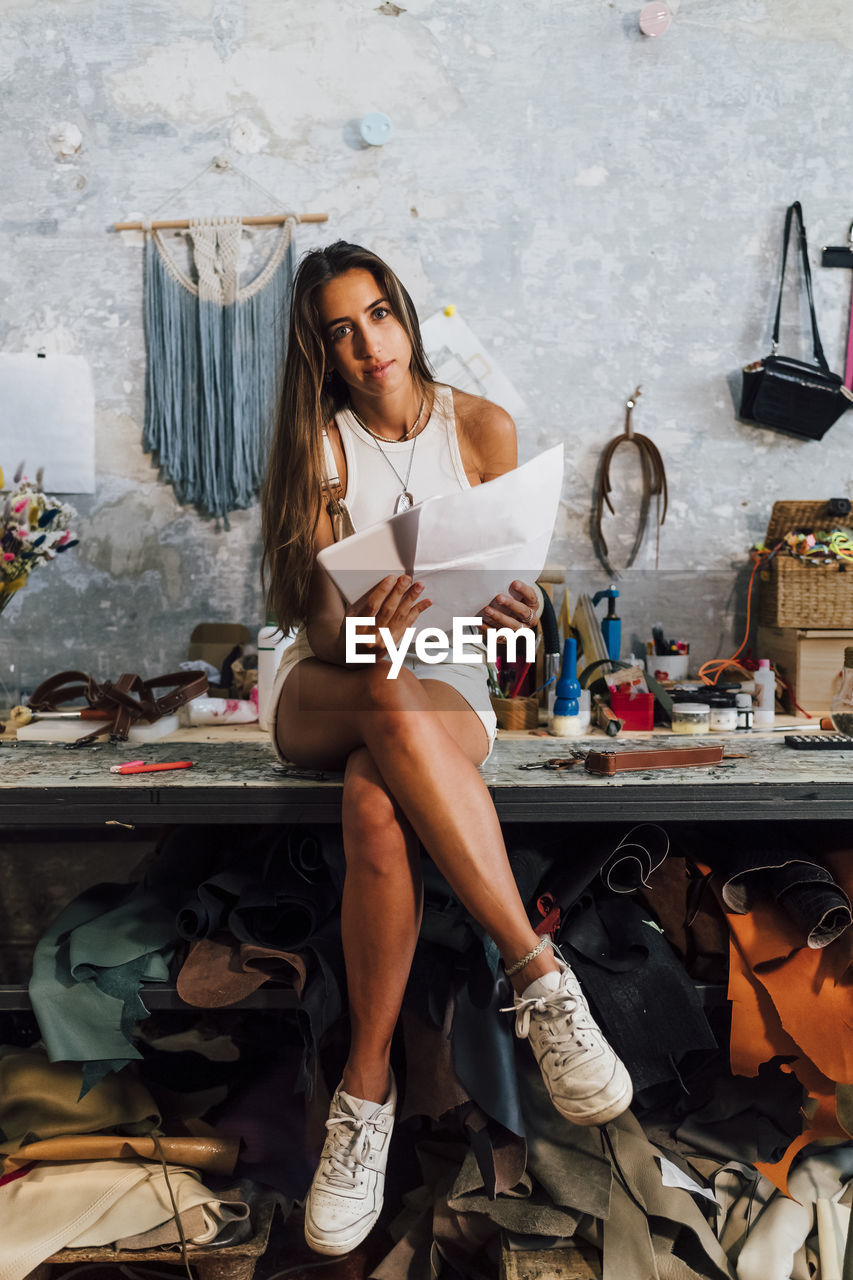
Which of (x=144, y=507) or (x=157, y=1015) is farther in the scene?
(x=144, y=507)

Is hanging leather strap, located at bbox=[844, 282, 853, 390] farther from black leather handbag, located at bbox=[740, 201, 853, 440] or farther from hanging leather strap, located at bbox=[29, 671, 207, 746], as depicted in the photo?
hanging leather strap, located at bbox=[29, 671, 207, 746]

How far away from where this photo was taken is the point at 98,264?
2449mm

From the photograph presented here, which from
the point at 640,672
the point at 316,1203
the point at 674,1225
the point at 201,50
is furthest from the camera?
the point at 201,50

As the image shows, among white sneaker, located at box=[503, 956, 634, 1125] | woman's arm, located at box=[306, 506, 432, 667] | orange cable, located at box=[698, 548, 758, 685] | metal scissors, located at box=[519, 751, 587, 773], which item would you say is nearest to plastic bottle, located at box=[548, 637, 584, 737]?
metal scissors, located at box=[519, 751, 587, 773]

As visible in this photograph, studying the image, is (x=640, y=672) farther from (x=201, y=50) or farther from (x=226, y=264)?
(x=201, y=50)

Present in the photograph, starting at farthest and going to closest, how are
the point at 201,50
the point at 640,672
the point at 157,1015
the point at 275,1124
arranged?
the point at 201,50 → the point at 640,672 → the point at 157,1015 → the point at 275,1124

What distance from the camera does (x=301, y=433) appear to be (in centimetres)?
175

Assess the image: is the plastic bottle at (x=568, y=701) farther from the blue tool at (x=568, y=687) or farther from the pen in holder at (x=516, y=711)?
the pen in holder at (x=516, y=711)

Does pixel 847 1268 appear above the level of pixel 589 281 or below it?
below

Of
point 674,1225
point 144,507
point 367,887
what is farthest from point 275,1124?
point 144,507

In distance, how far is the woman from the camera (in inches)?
55.3

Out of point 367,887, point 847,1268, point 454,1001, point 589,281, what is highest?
point 589,281

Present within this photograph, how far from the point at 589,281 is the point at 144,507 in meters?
1.32

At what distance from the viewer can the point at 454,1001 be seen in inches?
61.9
